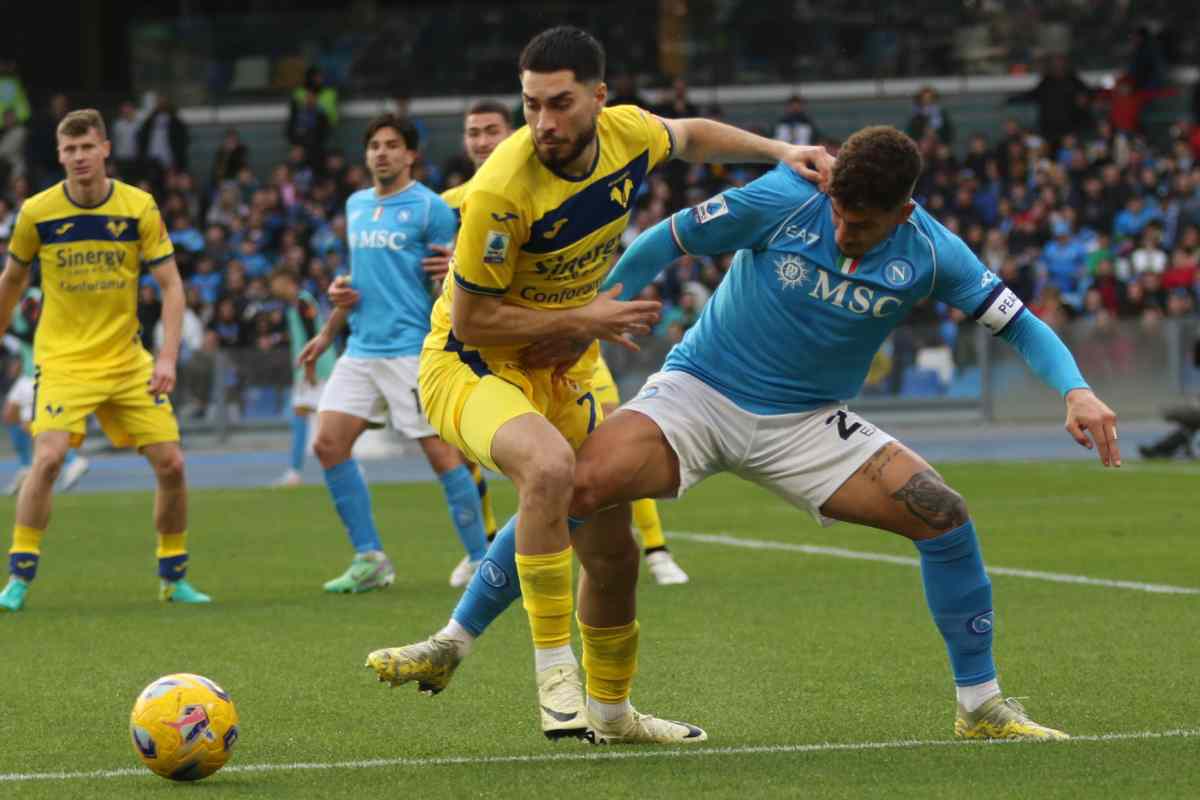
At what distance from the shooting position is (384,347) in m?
10.8

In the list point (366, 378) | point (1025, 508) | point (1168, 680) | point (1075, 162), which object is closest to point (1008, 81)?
point (1075, 162)

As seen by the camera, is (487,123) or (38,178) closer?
(487,123)

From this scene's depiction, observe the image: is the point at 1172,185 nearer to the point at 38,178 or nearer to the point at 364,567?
the point at 38,178

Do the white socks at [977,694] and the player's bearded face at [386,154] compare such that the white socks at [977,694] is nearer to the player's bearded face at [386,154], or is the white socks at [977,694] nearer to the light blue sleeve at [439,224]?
the light blue sleeve at [439,224]

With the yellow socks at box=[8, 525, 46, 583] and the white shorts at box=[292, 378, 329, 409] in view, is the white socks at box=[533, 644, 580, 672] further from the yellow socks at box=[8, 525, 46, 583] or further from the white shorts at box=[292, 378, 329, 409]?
the white shorts at box=[292, 378, 329, 409]

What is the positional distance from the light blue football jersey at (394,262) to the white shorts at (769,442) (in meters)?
4.72

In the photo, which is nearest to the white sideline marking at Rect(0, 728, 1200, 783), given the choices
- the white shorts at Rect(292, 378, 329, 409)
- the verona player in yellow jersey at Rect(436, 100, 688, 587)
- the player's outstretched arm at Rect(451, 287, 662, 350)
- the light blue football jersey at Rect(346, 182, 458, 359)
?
the player's outstretched arm at Rect(451, 287, 662, 350)

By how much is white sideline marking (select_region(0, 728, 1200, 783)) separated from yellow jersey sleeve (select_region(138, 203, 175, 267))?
15.5 ft

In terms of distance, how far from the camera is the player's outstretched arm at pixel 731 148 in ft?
20.6

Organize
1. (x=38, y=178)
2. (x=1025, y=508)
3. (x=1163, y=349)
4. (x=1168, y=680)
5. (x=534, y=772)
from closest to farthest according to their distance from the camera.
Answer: (x=534, y=772) < (x=1168, y=680) < (x=1025, y=508) < (x=1163, y=349) < (x=38, y=178)

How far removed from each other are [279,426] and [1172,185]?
12748 millimetres

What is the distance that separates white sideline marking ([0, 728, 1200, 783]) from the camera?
5.70 metres

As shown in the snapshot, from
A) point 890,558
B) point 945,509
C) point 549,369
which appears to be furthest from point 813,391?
point 890,558

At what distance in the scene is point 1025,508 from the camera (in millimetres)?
14984
